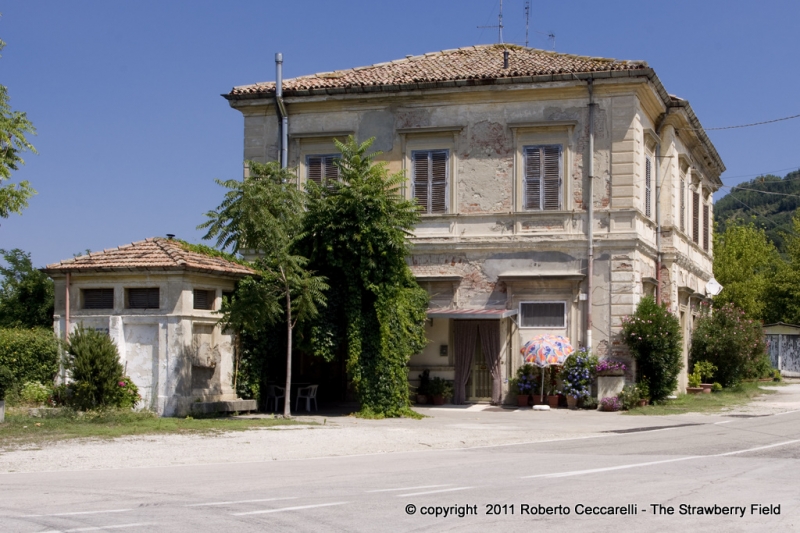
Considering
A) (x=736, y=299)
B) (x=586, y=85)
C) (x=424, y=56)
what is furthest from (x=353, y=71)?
(x=736, y=299)

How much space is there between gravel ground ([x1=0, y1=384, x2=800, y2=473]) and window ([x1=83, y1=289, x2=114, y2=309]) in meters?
5.00

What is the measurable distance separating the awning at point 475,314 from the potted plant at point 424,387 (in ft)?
6.07

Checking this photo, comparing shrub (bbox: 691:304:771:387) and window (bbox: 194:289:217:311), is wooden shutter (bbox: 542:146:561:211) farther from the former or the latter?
window (bbox: 194:289:217:311)

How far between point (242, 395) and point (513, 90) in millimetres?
10707

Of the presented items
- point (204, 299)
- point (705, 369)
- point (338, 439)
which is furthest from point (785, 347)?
point (338, 439)

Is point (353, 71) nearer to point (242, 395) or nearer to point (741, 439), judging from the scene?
point (242, 395)

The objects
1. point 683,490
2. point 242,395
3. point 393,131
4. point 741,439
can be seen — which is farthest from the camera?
point 393,131

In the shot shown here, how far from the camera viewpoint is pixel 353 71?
1091 inches

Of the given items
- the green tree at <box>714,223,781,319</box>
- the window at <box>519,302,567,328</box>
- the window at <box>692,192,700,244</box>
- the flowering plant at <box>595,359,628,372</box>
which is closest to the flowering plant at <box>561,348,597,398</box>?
the flowering plant at <box>595,359,628,372</box>

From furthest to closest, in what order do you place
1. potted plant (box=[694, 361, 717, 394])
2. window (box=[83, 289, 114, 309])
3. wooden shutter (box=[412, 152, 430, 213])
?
1. potted plant (box=[694, 361, 717, 394])
2. wooden shutter (box=[412, 152, 430, 213])
3. window (box=[83, 289, 114, 309])

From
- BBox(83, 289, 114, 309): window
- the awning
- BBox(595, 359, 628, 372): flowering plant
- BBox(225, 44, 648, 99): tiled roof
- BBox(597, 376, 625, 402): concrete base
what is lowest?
BBox(597, 376, 625, 402): concrete base

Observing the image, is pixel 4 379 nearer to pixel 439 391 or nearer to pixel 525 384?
pixel 439 391

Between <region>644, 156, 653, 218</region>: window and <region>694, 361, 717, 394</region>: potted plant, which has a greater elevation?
<region>644, 156, 653, 218</region>: window

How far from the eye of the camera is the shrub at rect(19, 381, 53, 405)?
20344 mm
